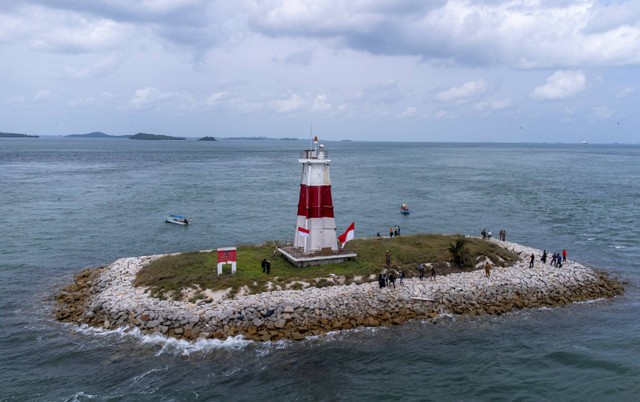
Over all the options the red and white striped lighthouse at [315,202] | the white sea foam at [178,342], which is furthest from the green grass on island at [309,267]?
the white sea foam at [178,342]

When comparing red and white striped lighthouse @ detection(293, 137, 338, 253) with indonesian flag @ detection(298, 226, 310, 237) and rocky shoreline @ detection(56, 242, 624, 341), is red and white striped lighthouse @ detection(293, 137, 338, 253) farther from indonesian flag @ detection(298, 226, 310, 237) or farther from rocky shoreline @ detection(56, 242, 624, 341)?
rocky shoreline @ detection(56, 242, 624, 341)

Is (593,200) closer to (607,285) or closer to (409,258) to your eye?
(607,285)

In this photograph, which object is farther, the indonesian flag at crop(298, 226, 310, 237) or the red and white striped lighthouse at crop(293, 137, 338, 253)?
the indonesian flag at crop(298, 226, 310, 237)

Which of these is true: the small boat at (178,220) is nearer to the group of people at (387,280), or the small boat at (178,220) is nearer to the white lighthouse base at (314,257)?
the white lighthouse base at (314,257)

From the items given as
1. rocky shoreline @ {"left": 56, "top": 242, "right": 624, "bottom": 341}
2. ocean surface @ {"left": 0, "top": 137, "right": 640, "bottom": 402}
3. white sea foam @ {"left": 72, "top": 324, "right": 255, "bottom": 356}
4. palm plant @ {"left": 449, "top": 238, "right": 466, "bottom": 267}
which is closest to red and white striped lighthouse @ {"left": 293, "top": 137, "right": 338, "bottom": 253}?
rocky shoreline @ {"left": 56, "top": 242, "right": 624, "bottom": 341}

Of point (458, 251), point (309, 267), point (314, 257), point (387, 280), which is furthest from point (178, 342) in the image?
point (458, 251)

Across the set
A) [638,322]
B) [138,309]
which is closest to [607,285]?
[638,322]

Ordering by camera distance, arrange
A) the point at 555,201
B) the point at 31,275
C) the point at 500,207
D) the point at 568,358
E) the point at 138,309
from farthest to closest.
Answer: the point at 555,201
the point at 500,207
the point at 31,275
the point at 138,309
the point at 568,358
